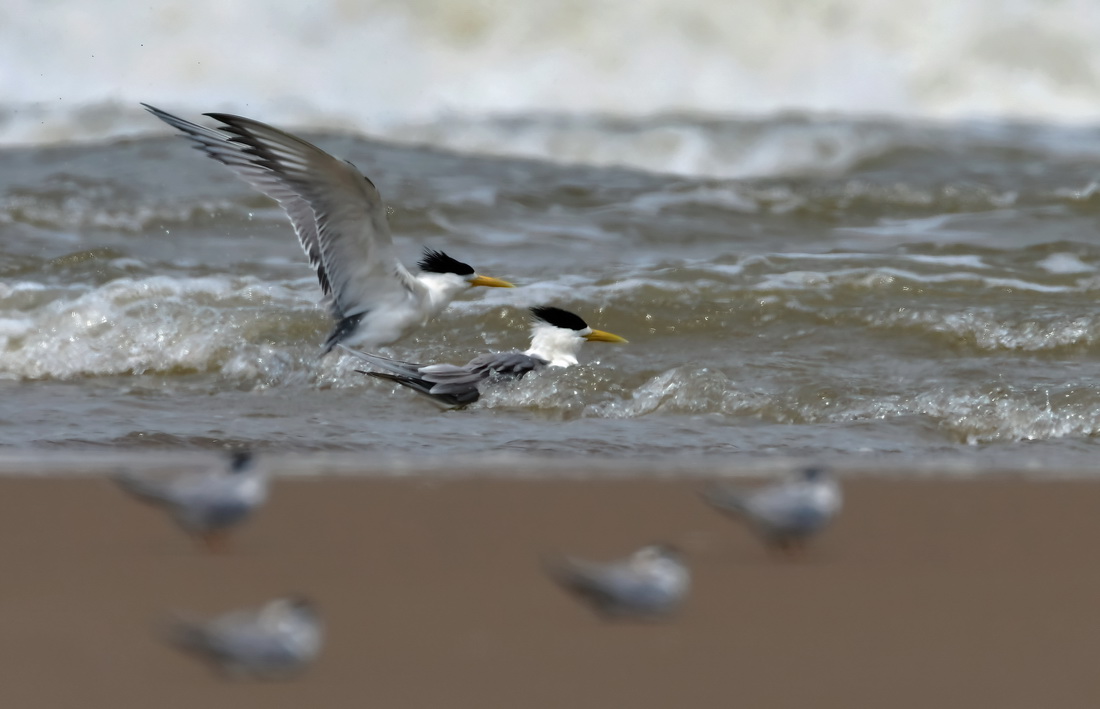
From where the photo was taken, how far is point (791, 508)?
9.19 feet

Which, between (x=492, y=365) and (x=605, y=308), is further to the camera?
(x=605, y=308)

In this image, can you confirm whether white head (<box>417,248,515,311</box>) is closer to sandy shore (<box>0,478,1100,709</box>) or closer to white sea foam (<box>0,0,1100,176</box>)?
sandy shore (<box>0,478,1100,709</box>)

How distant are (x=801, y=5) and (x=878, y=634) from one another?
10.8 m

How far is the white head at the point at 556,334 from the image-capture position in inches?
197

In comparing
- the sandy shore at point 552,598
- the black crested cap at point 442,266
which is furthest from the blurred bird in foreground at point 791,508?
the black crested cap at point 442,266

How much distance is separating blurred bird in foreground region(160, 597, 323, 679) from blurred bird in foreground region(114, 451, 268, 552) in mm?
660

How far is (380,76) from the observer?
12055mm

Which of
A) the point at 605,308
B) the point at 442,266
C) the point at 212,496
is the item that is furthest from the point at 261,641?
the point at 605,308

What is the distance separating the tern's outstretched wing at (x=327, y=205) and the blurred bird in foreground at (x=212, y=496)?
1835mm

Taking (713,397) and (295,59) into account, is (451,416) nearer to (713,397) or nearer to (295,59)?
(713,397)

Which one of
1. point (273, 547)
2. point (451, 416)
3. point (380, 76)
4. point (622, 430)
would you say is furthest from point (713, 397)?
point (380, 76)

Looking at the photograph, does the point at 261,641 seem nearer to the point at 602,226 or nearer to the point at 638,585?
the point at 638,585

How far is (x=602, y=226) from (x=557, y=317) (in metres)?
2.50

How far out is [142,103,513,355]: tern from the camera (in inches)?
185
